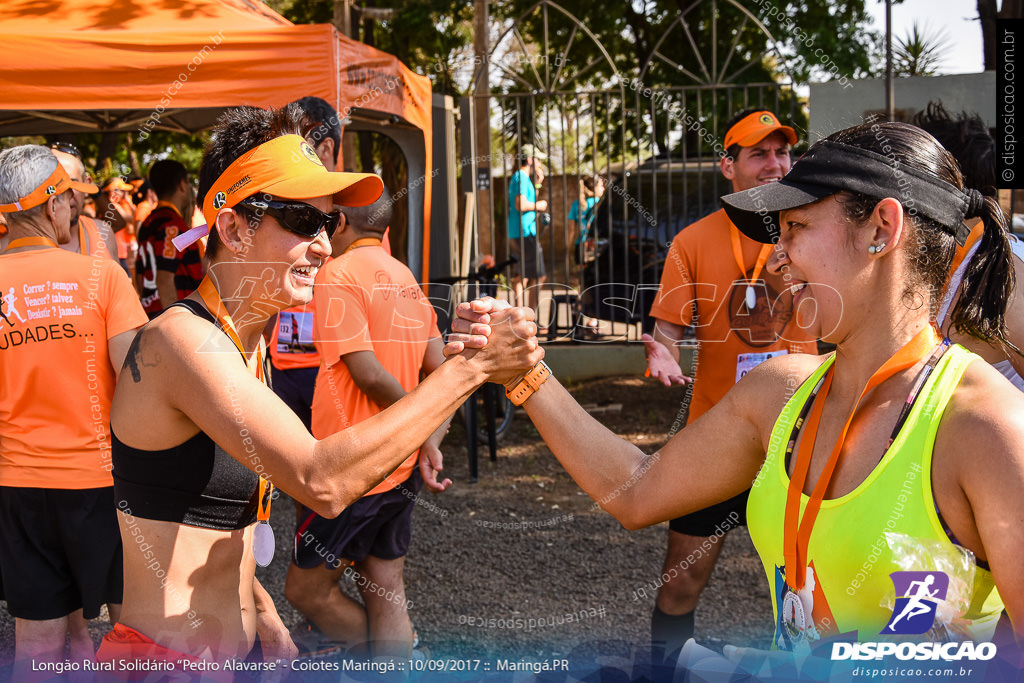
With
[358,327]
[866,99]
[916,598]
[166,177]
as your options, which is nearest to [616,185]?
[866,99]

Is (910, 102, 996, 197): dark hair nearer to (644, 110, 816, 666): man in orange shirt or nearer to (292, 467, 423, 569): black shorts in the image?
(644, 110, 816, 666): man in orange shirt

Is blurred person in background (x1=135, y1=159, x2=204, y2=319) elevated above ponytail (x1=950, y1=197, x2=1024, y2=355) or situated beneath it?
elevated above

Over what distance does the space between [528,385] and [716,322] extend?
160cm

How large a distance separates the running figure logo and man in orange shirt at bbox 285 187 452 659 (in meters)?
2.00

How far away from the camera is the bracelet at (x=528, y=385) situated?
225 centimetres

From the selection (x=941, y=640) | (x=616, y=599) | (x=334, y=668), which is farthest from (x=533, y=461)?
(x=941, y=640)

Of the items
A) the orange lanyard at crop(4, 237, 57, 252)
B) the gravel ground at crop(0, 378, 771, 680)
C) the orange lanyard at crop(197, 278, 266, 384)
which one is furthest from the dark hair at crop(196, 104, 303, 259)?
the gravel ground at crop(0, 378, 771, 680)

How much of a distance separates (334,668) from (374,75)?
157 inches

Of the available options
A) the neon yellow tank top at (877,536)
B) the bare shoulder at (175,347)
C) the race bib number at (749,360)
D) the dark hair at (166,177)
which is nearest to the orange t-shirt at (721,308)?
the race bib number at (749,360)

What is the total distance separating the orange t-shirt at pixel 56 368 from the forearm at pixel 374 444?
5.32 ft

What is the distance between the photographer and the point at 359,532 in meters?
3.30

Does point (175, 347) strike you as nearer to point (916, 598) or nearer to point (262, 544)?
point (262, 544)

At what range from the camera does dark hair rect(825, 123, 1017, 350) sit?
1.61 m

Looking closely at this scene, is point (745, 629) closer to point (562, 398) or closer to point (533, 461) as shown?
point (562, 398)
